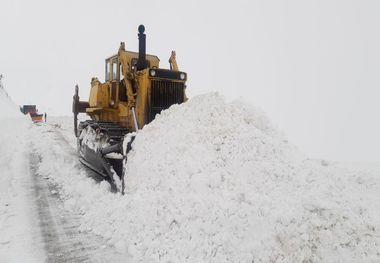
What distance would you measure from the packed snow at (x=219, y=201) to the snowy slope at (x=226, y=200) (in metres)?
0.02

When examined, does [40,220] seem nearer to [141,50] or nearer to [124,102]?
[124,102]

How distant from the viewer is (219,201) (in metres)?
5.72

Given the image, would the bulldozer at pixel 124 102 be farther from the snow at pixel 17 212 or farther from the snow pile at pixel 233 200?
the snow at pixel 17 212

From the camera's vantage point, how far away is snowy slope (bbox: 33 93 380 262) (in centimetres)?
482

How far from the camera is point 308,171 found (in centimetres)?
625

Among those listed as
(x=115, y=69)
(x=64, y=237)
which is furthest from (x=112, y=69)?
(x=64, y=237)

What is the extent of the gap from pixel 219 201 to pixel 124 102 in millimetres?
5977

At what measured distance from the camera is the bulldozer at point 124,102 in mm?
8961

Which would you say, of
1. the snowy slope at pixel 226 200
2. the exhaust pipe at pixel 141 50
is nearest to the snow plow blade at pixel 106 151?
the snowy slope at pixel 226 200

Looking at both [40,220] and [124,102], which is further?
[124,102]

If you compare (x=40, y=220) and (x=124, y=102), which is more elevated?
(x=124, y=102)

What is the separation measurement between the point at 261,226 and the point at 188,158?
7.32 ft

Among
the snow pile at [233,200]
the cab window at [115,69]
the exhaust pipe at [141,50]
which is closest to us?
the snow pile at [233,200]

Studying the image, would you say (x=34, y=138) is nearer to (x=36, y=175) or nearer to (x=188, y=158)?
(x=36, y=175)
